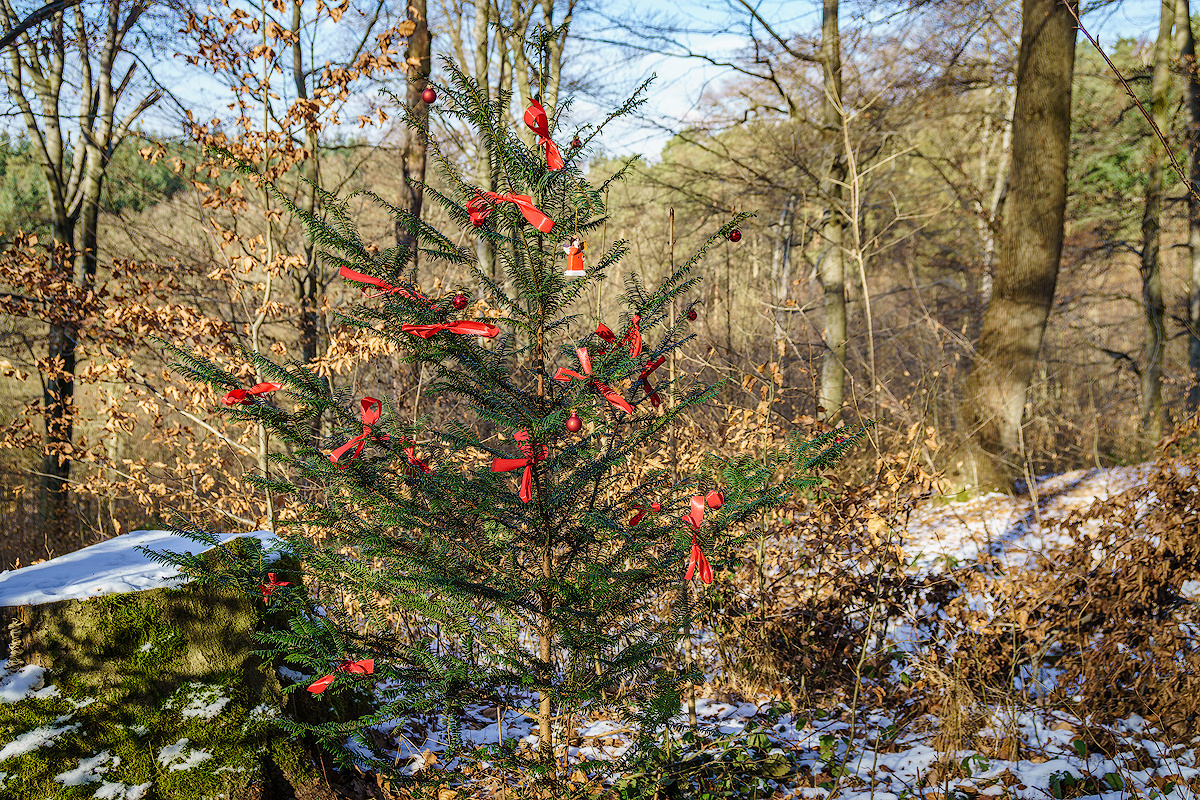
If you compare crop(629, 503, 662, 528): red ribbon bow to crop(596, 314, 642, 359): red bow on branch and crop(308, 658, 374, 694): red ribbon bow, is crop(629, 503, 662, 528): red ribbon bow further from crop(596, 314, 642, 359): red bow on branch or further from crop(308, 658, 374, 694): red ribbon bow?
crop(308, 658, 374, 694): red ribbon bow

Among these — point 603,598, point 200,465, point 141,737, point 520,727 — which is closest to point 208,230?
point 200,465

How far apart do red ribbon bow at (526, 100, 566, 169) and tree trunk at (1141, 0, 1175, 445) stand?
33.8 ft

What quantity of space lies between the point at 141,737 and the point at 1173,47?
43.1 feet

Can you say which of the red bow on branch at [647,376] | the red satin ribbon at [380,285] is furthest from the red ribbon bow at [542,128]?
the red bow on branch at [647,376]

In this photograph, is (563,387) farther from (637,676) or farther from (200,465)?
(200,465)

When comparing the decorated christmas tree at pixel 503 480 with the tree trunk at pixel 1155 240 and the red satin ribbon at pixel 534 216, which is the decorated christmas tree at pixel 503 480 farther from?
the tree trunk at pixel 1155 240

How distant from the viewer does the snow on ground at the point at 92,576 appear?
2791mm

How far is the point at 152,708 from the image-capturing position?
2799 millimetres

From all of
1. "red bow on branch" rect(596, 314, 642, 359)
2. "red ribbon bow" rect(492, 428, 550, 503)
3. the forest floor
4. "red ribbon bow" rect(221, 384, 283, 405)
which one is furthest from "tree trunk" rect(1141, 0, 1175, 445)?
"red ribbon bow" rect(221, 384, 283, 405)

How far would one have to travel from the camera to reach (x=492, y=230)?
2158 millimetres

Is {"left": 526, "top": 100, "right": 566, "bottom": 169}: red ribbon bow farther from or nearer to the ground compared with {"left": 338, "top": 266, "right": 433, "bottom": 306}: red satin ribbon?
farther from the ground

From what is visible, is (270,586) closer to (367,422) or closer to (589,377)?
(367,422)

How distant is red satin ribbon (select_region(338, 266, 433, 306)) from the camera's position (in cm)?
197

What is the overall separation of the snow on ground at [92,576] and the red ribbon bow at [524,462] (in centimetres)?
145
